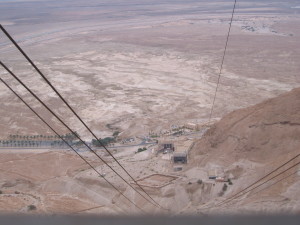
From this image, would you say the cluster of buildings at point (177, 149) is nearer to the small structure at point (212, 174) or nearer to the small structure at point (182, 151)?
the small structure at point (182, 151)

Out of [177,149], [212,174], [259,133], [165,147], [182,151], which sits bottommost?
[165,147]

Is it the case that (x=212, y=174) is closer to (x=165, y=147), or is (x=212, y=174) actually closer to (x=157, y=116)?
(x=165, y=147)

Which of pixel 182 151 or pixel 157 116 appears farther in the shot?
pixel 157 116

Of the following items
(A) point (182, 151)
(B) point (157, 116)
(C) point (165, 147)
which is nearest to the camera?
(A) point (182, 151)

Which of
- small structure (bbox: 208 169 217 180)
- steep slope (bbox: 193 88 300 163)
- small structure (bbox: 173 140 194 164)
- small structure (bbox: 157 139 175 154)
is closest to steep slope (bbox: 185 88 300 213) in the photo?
steep slope (bbox: 193 88 300 163)

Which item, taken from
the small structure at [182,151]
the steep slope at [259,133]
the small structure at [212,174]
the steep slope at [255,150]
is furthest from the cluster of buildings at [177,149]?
the small structure at [212,174]

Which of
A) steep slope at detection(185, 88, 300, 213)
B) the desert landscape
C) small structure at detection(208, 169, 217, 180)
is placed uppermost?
steep slope at detection(185, 88, 300, 213)

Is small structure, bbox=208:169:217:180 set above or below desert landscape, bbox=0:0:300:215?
above

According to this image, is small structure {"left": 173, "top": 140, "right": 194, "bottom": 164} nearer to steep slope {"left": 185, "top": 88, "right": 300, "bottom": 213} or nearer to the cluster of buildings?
the cluster of buildings

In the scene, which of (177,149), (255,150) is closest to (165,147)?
(177,149)

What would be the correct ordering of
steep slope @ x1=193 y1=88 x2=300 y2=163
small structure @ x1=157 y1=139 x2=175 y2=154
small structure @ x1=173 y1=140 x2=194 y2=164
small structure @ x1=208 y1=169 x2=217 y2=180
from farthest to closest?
small structure @ x1=157 y1=139 x2=175 y2=154 → small structure @ x1=173 y1=140 x2=194 y2=164 → steep slope @ x1=193 y1=88 x2=300 y2=163 → small structure @ x1=208 y1=169 x2=217 y2=180
